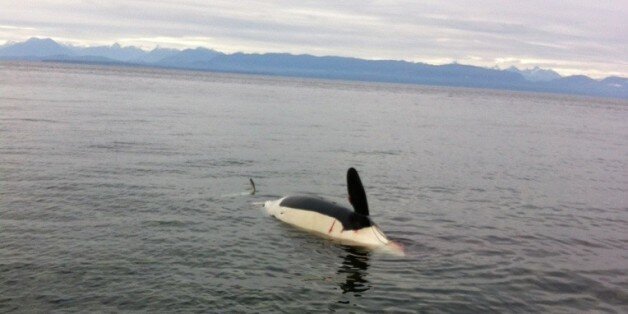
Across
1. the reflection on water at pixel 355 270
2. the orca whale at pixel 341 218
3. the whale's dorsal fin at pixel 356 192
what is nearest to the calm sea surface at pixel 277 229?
the reflection on water at pixel 355 270

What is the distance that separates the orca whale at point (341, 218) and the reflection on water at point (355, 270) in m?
0.60

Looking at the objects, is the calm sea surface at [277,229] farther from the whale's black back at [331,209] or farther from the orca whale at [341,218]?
the whale's black back at [331,209]

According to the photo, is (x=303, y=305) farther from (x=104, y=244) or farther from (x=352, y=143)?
(x=352, y=143)

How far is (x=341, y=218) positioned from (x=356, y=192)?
3.80ft

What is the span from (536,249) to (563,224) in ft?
14.2

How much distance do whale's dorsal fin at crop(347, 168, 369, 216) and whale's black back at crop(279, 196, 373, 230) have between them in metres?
0.22

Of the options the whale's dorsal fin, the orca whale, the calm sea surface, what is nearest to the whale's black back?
the orca whale

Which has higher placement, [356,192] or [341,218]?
[356,192]

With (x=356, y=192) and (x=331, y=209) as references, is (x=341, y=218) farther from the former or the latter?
(x=356, y=192)

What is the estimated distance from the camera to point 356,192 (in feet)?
54.9

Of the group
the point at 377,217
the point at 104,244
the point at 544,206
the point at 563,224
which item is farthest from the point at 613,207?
the point at 104,244

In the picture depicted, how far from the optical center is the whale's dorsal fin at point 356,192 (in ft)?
54.1

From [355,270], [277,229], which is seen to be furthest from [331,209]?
[355,270]

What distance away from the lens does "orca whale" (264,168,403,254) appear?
16.7 m
